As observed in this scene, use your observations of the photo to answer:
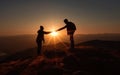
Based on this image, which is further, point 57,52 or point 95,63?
point 57,52

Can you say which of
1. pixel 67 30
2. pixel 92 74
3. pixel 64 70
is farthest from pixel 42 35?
pixel 92 74

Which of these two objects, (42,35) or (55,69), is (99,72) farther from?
(42,35)

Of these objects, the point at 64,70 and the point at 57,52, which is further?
the point at 57,52

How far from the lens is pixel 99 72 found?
1645 centimetres

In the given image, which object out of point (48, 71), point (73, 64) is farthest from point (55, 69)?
point (73, 64)

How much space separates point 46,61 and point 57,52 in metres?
3.62

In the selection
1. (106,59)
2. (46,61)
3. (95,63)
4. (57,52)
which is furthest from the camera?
(57,52)

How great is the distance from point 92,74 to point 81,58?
4785 mm

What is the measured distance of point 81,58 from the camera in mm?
20484

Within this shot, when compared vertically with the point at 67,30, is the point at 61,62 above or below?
below

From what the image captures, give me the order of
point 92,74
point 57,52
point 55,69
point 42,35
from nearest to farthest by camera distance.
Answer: point 92,74 → point 55,69 → point 57,52 → point 42,35

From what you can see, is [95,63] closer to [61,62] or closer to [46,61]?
[61,62]

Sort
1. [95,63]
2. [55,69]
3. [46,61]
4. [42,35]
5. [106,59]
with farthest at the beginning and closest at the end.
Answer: [42,35]
[46,61]
[106,59]
[95,63]
[55,69]

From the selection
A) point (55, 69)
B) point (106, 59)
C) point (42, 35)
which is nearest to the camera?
point (55, 69)
